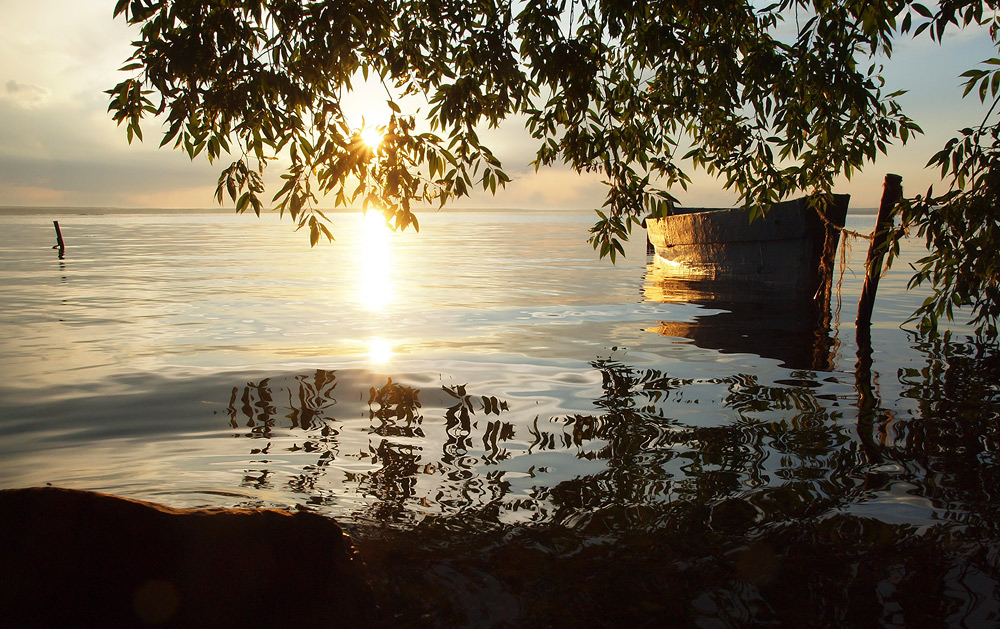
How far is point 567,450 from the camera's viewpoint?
5891 mm

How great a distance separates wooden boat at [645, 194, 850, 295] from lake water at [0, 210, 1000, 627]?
11.7 feet

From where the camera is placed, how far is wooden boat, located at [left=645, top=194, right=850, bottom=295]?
52.9 feet

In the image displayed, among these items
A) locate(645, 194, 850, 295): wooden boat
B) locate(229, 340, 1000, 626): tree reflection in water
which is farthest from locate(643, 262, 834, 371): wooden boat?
locate(229, 340, 1000, 626): tree reflection in water

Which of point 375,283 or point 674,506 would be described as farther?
point 375,283

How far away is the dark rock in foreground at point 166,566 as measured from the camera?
2.41 m

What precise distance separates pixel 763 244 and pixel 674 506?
601 inches

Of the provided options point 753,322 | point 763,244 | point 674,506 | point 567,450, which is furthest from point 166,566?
point 763,244

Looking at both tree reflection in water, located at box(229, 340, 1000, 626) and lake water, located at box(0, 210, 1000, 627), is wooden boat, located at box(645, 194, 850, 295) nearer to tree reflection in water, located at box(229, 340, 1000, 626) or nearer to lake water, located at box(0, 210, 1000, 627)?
lake water, located at box(0, 210, 1000, 627)

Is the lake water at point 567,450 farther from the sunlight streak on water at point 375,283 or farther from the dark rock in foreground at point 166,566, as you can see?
the sunlight streak on water at point 375,283

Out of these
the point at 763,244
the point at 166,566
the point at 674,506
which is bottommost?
the point at 674,506

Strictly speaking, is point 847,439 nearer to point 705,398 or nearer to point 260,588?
point 705,398

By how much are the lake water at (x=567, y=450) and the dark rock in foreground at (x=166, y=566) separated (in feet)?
2.28

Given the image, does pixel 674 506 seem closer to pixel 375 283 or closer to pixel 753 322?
pixel 753 322

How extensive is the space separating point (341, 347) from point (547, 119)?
235 inches
